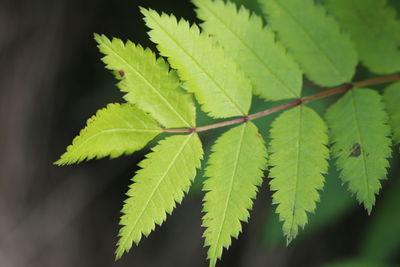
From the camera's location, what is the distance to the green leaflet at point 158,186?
1.33 m

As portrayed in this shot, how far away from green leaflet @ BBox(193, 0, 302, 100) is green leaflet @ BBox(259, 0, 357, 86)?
8 centimetres

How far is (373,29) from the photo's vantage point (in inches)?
71.9

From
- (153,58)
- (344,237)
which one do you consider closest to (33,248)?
(344,237)

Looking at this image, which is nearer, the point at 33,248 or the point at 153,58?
the point at 153,58

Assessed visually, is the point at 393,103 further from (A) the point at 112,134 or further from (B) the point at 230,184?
(A) the point at 112,134

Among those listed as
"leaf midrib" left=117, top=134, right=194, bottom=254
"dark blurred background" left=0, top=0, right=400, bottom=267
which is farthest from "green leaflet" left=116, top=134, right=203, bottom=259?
"dark blurred background" left=0, top=0, right=400, bottom=267

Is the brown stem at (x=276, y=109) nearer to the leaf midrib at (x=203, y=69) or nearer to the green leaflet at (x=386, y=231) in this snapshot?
the leaf midrib at (x=203, y=69)

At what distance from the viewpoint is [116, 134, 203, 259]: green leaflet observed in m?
1.33

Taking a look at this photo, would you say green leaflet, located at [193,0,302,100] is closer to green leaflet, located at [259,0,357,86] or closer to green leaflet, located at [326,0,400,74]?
green leaflet, located at [259,0,357,86]

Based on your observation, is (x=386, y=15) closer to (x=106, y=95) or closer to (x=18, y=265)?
(x=106, y=95)

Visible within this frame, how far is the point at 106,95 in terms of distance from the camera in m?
3.57

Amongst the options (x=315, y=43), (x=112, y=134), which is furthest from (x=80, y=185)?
(x=315, y=43)

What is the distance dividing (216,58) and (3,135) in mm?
2737

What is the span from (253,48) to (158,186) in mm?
624
